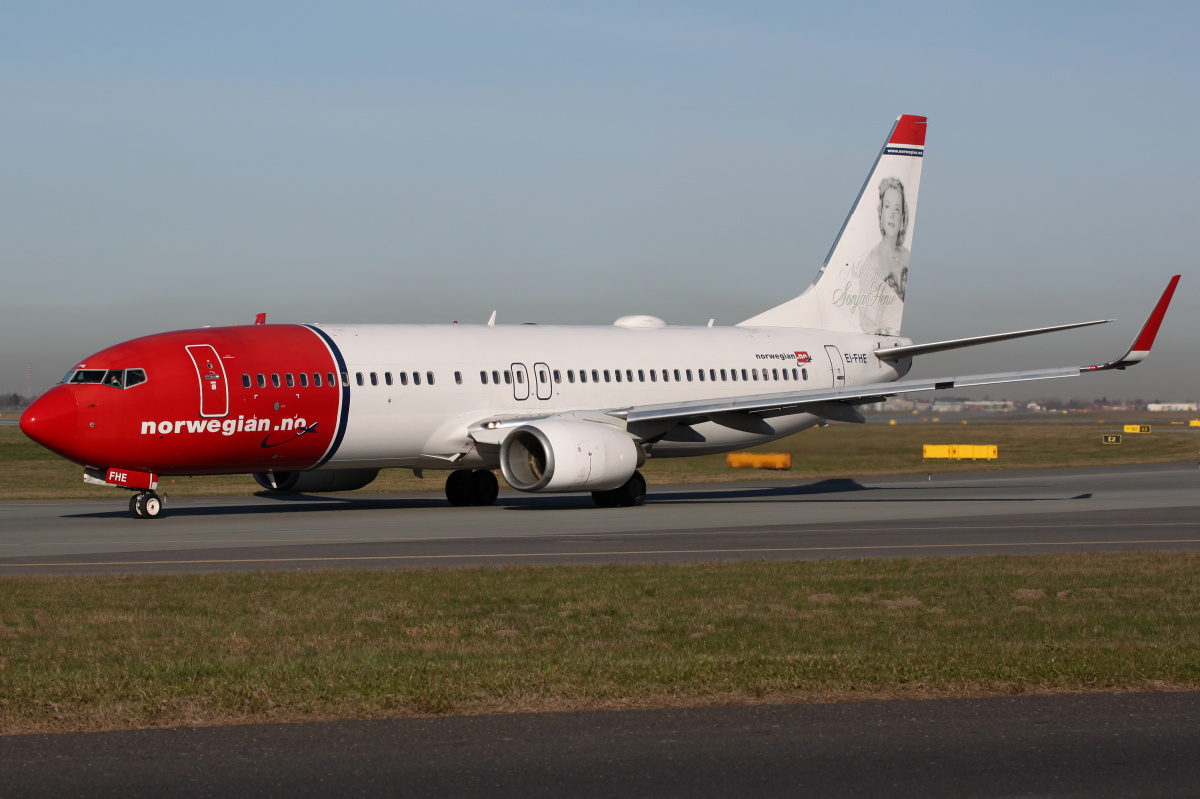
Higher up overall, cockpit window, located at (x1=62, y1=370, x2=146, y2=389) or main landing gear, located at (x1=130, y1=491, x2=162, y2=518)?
cockpit window, located at (x1=62, y1=370, x2=146, y2=389)

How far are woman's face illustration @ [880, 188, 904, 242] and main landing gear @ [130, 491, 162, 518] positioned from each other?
72.5ft

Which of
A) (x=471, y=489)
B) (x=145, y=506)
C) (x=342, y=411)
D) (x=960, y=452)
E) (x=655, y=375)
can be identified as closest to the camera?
(x=145, y=506)

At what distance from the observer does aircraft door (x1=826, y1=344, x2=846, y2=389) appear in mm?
36969

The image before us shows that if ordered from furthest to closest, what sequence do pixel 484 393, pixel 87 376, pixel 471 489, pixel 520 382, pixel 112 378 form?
pixel 471 489 → pixel 520 382 → pixel 484 393 → pixel 87 376 → pixel 112 378

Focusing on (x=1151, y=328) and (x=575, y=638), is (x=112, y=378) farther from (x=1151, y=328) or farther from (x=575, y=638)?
(x=1151, y=328)

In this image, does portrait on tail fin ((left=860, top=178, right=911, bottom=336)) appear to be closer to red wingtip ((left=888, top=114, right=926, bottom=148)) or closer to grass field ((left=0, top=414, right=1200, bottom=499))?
red wingtip ((left=888, top=114, right=926, bottom=148))

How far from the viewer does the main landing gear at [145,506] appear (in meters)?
26.7

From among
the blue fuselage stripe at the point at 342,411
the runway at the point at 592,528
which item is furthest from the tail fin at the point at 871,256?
the blue fuselage stripe at the point at 342,411

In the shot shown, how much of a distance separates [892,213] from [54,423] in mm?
24040

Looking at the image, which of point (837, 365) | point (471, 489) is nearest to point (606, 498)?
point (471, 489)

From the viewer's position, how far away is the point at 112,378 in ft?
84.6

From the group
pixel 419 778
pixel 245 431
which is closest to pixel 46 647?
pixel 419 778

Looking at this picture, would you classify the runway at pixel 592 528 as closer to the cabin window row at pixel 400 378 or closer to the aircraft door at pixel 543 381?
the aircraft door at pixel 543 381

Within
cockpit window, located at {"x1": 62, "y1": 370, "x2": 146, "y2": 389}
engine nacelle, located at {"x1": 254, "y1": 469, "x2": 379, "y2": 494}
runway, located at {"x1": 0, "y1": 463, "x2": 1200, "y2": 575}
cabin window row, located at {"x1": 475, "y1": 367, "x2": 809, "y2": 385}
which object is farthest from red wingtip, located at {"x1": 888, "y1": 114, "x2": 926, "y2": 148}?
cockpit window, located at {"x1": 62, "y1": 370, "x2": 146, "y2": 389}
